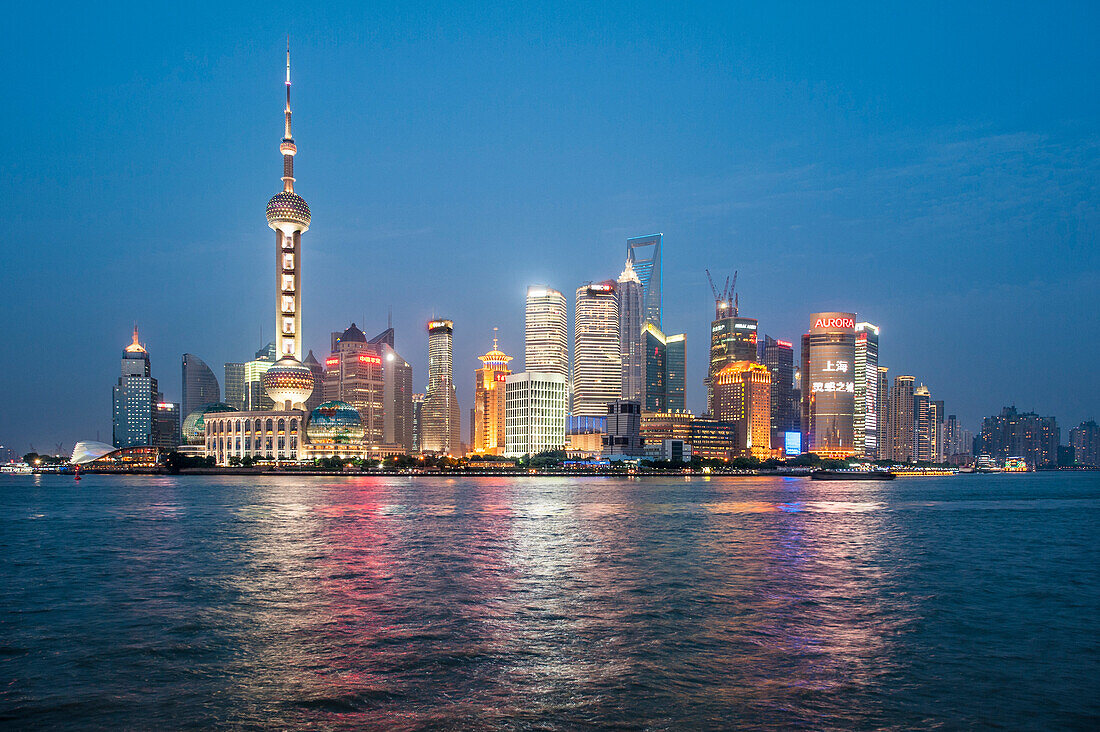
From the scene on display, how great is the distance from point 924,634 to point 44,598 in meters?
39.9

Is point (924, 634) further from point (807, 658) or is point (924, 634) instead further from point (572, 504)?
point (572, 504)

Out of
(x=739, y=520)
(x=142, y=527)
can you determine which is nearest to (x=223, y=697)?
(x=142, y=527)

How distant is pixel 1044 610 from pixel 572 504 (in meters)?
73.2

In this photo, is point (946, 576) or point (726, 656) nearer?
point (726, 656)

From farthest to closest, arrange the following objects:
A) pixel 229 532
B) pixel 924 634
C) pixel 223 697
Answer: pixel 229 532 → pixel 924 634 → pixel 223 697

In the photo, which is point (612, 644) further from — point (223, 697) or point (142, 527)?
point (142, 527)

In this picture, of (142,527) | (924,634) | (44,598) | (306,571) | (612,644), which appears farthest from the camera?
(142,527)

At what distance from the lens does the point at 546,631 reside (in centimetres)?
2955

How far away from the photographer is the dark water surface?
20844mm

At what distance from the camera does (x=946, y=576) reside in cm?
4484

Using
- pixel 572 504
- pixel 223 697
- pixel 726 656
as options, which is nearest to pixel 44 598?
pixel 223 697

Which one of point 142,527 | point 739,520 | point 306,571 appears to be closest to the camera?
point 306,571

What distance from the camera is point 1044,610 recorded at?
1391 inches

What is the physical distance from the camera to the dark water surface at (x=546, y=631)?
Result: 2084 cm
